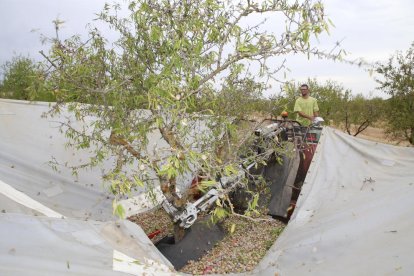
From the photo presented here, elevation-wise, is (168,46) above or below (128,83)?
above

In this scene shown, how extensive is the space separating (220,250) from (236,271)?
2.09 ft

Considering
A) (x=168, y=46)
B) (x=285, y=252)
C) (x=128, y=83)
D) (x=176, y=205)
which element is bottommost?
(x=285, y=252)

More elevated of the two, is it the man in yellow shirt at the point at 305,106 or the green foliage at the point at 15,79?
the green foliage at the point at 15,79

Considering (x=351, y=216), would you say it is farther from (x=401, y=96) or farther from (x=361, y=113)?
(x=361, y=113)

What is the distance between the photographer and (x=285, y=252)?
3.52 meters

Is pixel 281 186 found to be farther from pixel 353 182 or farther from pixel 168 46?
pixel 168 46

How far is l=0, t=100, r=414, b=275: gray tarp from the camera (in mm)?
2482

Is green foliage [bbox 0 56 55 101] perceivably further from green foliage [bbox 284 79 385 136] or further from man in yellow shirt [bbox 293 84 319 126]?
green foliage [bbox 284 79 385 136]

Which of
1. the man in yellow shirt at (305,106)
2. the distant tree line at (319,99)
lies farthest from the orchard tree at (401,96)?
the man in yellow shirt at (305,106)

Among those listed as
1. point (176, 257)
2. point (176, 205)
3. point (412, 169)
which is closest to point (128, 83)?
point (176, 205)

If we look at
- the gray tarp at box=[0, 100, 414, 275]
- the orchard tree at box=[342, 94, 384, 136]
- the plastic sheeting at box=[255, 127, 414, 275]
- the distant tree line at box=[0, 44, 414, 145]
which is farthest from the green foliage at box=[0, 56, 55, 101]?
the orchard tree at box=[342, 94, 384, 136]

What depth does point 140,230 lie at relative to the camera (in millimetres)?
3162

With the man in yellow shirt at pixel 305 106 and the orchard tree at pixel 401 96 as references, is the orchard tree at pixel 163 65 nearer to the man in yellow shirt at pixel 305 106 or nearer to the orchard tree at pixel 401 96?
the man in yellow shirt at pixel 305 106

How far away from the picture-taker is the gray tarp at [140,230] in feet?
8.14
